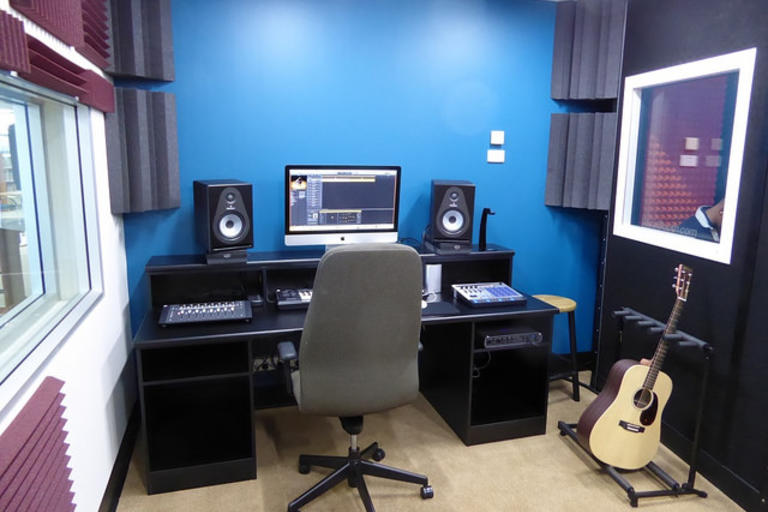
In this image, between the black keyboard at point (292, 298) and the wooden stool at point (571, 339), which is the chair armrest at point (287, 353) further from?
the wooden stool at point (571, 339)

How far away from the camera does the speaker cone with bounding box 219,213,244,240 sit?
2398 millimetres

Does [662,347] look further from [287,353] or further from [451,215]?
[287,353]

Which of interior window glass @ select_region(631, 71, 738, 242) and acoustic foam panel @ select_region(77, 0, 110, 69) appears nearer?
acoustic foam panel @ select_region(77, 0, 110, 69)

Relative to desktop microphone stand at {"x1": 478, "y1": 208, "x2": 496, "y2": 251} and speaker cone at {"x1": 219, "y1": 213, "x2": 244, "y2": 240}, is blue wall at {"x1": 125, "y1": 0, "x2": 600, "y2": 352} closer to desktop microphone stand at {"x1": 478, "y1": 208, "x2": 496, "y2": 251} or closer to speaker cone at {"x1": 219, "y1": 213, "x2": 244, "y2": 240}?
desktop microphone stand at {"x1": 478, "y1": 208, "x2": 496, "y2": 251}

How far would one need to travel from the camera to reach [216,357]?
2.37 meters

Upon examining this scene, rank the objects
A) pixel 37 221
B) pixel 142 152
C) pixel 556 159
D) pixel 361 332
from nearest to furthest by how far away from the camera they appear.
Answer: pixel 37 221 → pixel 361 332 → pixel 142 152 → pixel 556 159

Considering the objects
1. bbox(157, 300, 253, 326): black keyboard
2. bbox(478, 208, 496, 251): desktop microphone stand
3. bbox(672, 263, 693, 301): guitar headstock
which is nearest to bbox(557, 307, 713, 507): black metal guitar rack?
bbox(672, 263, 693, 301): guitar headstock

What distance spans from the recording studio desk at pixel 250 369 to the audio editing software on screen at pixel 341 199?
0.67 feet

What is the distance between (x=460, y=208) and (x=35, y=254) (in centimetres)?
185

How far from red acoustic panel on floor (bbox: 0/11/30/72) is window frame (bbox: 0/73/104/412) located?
0.08 m

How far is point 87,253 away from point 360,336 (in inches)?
41.7

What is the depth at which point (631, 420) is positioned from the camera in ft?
7.35

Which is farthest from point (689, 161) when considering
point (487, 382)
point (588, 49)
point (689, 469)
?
point (487, 382)

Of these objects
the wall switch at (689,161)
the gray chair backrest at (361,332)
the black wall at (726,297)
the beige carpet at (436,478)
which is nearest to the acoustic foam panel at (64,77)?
the gray chair backrest at (361,332)
